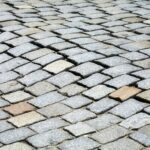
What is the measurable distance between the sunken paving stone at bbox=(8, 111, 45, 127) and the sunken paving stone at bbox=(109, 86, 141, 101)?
70 centimetres

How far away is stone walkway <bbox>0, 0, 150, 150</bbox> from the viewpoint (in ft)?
10.5

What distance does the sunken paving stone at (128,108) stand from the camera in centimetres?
343

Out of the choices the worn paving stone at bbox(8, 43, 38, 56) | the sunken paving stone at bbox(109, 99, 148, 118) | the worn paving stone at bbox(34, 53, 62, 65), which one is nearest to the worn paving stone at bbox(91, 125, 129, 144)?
the sunken paving stone at bbox(109, 99, 148, 118)

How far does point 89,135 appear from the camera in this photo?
10.5 feet

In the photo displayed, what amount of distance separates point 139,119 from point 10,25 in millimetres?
2708

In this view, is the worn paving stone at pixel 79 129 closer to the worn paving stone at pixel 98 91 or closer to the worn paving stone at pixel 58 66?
the worn paving stone at pixel 98 91

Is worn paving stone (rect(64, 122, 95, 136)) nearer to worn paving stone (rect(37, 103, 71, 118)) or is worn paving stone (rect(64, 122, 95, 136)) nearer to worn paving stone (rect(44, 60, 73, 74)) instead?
worn paving stone (rect(37, 103, 71, 118))

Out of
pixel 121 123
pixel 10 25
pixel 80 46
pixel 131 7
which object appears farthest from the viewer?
pixel 131 7

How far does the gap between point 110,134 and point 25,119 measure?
76 cm

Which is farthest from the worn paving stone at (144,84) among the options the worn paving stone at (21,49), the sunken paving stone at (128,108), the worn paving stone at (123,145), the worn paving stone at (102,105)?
the worn paving stone at (21,49)

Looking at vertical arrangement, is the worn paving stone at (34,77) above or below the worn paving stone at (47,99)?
above

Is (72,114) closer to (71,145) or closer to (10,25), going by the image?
(71,145)

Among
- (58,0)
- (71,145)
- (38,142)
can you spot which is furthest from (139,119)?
(58,0)

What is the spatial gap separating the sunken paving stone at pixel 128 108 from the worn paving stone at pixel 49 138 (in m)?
0.51
